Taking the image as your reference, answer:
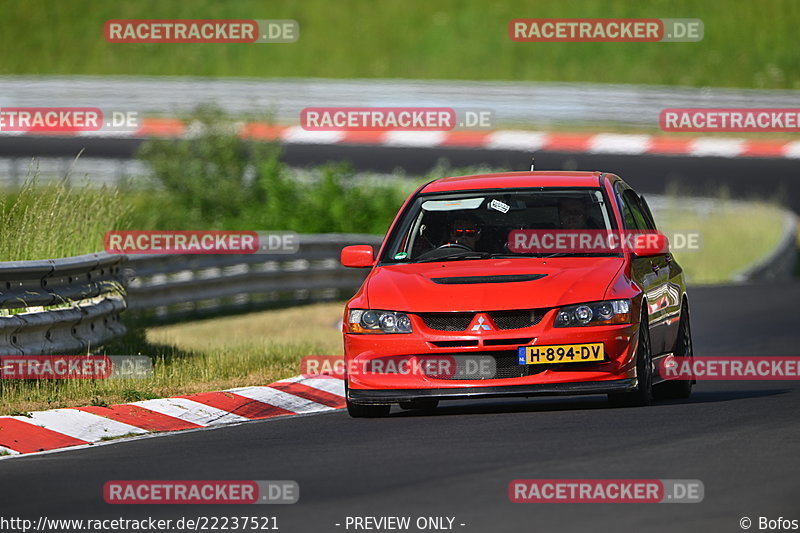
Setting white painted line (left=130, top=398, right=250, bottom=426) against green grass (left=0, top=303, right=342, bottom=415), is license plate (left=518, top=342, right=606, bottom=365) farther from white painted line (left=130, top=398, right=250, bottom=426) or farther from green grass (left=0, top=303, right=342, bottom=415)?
green grass (left=0, top=303, right=342, bottom=415)

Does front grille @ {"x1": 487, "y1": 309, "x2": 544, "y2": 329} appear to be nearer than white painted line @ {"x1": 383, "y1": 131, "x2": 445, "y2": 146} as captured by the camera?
Yes

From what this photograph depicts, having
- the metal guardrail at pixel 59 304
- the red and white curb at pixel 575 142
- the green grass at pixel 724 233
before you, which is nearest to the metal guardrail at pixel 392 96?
the red and white curb at pixel 575 142

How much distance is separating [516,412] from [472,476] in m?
2.97

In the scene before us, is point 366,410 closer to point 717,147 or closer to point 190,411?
point 190,411

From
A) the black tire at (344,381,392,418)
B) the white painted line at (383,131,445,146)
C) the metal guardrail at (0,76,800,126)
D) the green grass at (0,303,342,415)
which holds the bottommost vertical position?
the black tire at (344,381,392,418)

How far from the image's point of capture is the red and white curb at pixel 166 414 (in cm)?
1077

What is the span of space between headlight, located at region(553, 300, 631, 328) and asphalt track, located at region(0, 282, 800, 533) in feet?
1.96

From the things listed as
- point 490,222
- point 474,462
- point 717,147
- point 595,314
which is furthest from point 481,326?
point 717,147

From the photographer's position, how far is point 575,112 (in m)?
38.6

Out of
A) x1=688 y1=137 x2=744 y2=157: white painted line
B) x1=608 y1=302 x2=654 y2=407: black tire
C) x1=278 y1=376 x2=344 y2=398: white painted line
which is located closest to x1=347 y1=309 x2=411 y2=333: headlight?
x1=608 y1=302 x2=654 y2=407: black tire

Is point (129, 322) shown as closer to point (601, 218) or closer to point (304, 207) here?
point (601, 218)

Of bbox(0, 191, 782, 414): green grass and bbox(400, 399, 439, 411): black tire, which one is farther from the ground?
bbox(0, 191, 782, 414): green grass

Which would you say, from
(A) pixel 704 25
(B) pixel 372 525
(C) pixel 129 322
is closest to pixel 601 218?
(B) pixel 372 525

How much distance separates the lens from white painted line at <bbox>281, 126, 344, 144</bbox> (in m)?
39.2
